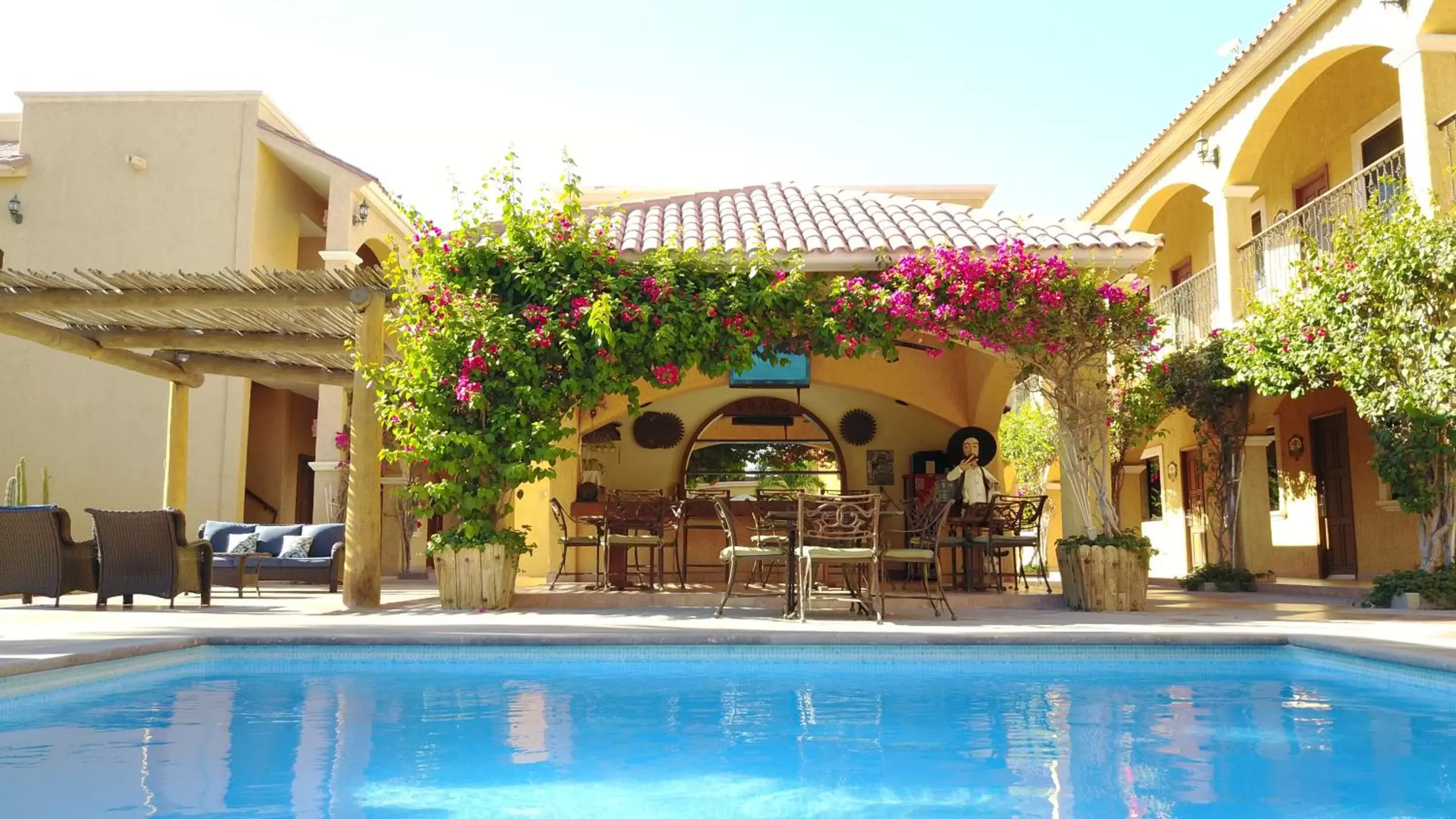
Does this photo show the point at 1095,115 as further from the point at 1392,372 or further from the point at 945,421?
the point at 1392,372

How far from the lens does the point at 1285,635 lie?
6.03 metres

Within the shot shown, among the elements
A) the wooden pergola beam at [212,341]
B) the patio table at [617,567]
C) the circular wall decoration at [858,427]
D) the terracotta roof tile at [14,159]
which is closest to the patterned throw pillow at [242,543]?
the wooden pergola beam at [212,341]

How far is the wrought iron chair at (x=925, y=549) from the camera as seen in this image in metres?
7.31

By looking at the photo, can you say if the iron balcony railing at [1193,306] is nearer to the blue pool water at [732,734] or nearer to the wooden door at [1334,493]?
the wooden door at [1334,493]

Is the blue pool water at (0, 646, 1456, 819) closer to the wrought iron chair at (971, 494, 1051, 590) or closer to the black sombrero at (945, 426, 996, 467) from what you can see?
the wrought iron chair at (971, 494, 1051, 590)

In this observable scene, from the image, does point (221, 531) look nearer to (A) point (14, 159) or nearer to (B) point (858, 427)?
(A) point (14, 159)

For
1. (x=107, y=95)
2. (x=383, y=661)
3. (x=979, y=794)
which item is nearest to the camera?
(x=979, y=794)

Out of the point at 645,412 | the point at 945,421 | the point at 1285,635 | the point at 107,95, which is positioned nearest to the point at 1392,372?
the point at 1285,635

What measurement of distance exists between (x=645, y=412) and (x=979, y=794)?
39.5 ft

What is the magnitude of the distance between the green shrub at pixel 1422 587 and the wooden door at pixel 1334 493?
4366 millimetres

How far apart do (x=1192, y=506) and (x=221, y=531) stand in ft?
40.4

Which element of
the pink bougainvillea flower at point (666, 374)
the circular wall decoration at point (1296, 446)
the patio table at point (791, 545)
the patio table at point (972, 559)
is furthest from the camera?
the circular wall decoration at point (1296, 446)

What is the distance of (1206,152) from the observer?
13234mm

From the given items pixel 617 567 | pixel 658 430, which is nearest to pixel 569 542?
pixel 617 567
